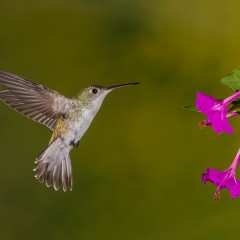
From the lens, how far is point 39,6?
464 cm

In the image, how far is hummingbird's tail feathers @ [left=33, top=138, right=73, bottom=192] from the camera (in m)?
1.85

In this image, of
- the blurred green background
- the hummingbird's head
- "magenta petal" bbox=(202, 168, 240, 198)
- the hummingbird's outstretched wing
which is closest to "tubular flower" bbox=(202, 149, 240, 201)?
"magenta petal" bbox=(202, 168, 240, 198)

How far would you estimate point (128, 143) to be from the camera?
4090 millimetres

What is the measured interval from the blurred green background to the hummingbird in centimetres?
198

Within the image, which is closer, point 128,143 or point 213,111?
point 213,111

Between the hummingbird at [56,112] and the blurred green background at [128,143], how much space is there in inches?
78.1

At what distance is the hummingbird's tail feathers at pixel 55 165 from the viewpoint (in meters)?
1.85

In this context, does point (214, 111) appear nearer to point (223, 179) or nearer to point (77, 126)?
point (223, 179)

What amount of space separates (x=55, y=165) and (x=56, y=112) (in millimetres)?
172

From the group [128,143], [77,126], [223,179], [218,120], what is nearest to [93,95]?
[77,126]

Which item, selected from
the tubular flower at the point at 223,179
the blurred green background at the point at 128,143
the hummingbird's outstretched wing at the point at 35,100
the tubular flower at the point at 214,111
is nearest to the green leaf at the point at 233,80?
the tubular flower at the point at 214,111

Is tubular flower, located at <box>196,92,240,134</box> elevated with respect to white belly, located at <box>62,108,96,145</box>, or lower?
elevated

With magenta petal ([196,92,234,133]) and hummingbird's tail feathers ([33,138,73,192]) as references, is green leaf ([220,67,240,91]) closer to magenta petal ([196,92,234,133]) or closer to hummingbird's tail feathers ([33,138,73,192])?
magenta petal ([196,92,234,133])

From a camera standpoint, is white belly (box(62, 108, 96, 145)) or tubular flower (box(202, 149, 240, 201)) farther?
white belly (box(62, 108, 96, 145))
